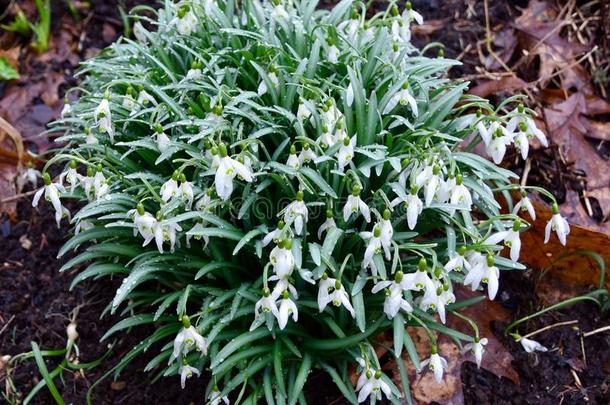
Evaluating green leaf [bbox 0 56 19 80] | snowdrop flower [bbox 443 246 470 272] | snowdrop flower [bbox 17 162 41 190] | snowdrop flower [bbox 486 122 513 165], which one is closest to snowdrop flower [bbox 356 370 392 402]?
snowdrop flower [bbox 443 246 470 272]

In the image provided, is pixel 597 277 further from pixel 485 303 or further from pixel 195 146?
pixel 195 146

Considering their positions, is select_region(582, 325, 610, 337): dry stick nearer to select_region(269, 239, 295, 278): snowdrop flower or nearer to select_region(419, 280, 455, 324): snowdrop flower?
select_region(419, 280, 455, 324): snowdrop flower

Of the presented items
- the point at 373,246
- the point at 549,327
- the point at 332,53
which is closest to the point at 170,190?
the point at 373,246

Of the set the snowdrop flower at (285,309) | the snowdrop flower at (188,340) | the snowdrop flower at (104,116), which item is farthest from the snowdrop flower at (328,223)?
the snowdrop flower at (104,116)

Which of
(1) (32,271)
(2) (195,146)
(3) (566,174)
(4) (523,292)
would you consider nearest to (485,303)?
(4) (523,292)

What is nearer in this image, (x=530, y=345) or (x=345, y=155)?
(x=345, y=155)

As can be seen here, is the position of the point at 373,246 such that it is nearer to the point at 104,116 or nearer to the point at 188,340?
the point at 188,340
